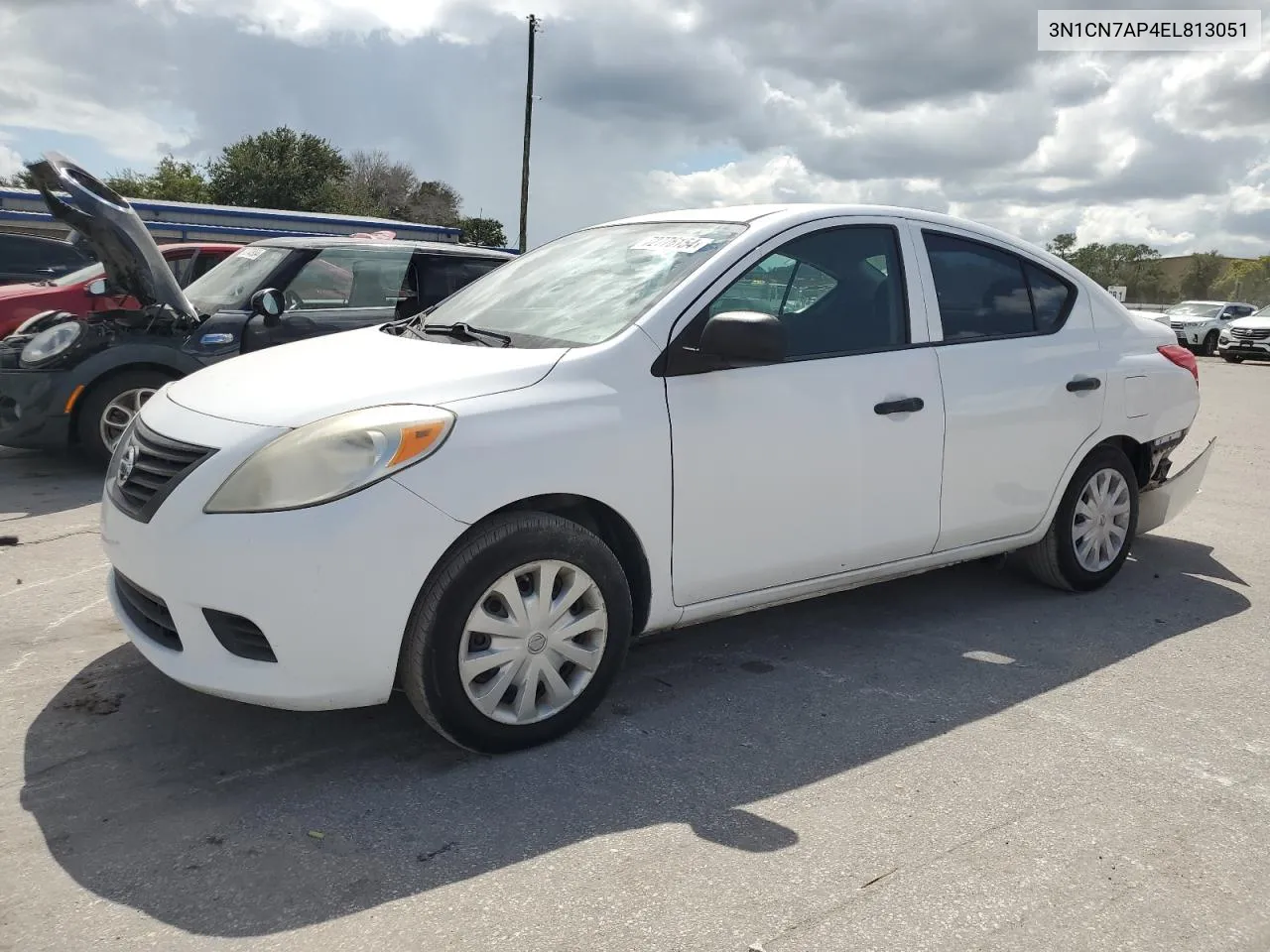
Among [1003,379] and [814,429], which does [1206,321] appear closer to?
[1003,379]

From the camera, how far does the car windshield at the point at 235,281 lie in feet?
24.9

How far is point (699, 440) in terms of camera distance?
3.50 metres

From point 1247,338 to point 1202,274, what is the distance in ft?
145

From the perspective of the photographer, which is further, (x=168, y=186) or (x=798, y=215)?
(x=168, y=186)

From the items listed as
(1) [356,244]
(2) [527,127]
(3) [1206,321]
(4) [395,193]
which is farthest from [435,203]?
(1) [356,244]

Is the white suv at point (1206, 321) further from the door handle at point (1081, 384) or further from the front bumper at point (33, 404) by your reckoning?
the front bumper at point (33, 404)

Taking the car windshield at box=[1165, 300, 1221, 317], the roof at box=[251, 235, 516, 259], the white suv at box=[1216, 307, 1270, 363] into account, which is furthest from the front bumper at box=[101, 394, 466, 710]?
the car windshield at box=[1165, 300, 1221, 317]

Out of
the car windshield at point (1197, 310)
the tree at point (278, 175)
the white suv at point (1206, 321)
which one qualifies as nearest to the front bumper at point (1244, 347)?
the white suv at point (1206, 321)

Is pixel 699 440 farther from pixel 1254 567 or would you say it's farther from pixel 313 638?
pixel 1254 567

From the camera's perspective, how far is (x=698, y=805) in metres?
3.02

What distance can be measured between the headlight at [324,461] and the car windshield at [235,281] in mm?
4971

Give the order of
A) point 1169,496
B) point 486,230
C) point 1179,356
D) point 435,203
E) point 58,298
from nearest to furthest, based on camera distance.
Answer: point 1179,356, point 1169,496, point 58,298, point 486,230, point 435,203

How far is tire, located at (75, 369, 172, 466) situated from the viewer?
7.16 m

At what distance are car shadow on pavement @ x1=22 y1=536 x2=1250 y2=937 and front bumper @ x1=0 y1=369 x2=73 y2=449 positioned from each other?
3.78 metres
